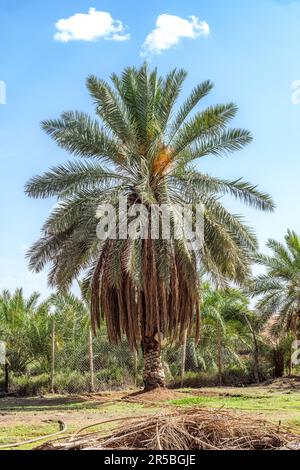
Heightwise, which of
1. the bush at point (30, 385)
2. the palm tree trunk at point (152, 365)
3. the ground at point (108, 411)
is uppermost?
the palm tree trunk at point (152, 365)

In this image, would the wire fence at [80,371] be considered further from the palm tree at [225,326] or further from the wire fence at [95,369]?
the palm tree at [225,326]

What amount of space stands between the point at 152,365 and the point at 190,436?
44.0 feet

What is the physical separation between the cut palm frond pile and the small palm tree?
21.1m

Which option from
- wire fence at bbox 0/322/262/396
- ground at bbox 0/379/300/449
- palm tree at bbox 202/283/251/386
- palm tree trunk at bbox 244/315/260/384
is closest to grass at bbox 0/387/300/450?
ground at bbox 0/379/300/449

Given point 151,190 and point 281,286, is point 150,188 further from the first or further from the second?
point 281,286

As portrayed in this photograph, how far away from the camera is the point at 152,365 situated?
66.6 feet

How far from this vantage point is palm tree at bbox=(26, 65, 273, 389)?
62.3 ft

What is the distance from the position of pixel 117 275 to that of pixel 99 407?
3934 mm

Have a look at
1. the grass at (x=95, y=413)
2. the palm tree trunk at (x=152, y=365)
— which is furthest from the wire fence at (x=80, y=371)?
the grass at (x=95, y=413)

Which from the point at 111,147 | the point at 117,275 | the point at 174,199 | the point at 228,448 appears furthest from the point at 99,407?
the point at 228,448

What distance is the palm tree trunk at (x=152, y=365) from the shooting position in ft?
66.0

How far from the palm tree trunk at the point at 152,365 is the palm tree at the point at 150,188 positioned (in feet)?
0.18

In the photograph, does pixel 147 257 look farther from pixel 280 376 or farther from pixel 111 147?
pixel 280 376

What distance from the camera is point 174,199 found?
19.5 m
